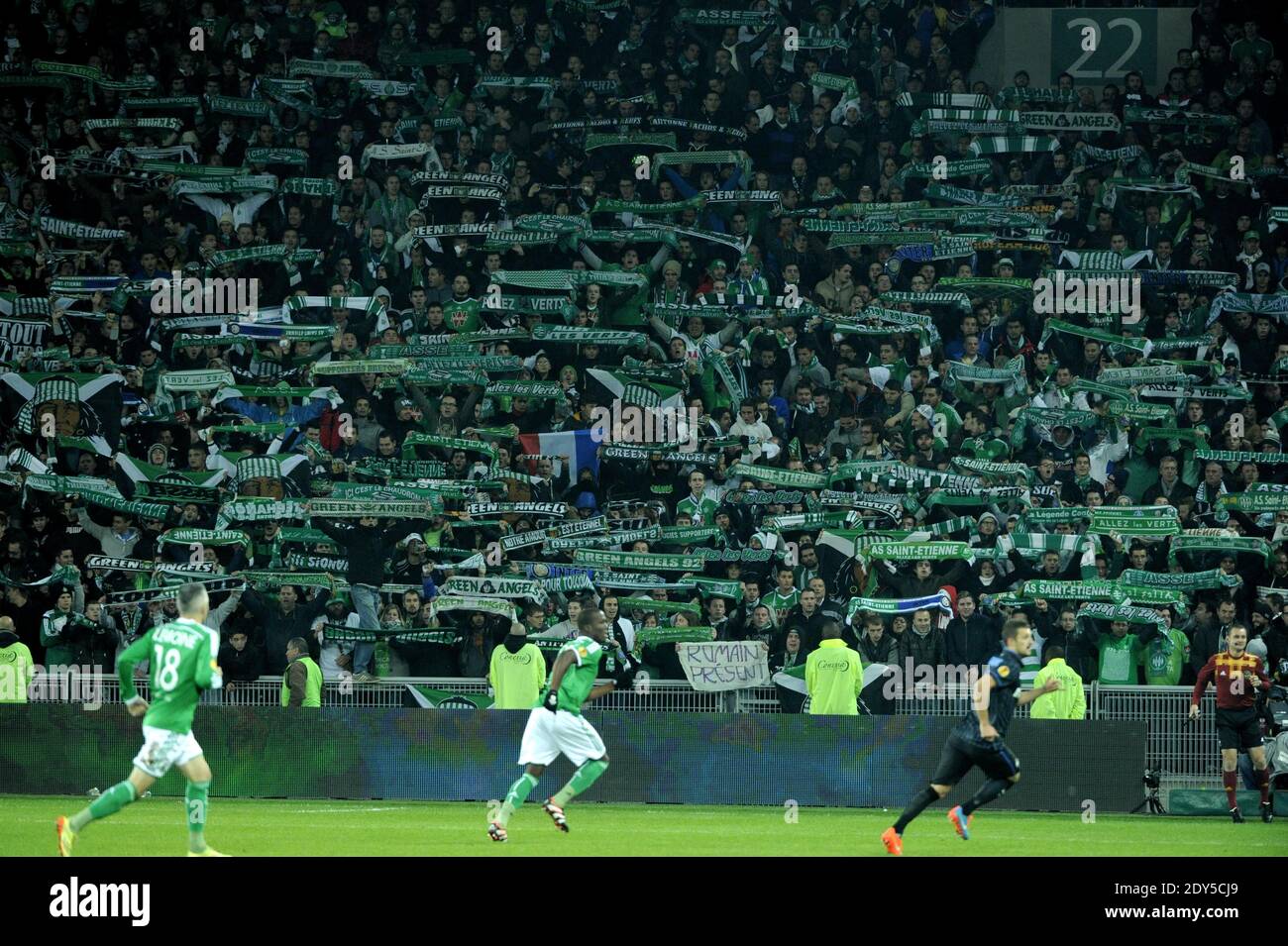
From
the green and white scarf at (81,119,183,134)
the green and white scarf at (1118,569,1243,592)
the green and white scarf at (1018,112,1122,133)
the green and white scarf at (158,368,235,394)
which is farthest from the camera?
the green and white scarf at (81,119,183,134)

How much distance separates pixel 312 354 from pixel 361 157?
3524 mm

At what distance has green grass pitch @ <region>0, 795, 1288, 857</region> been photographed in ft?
50.9

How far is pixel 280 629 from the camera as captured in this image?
23.5 m

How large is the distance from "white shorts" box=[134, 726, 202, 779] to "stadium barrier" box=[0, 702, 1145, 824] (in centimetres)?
724

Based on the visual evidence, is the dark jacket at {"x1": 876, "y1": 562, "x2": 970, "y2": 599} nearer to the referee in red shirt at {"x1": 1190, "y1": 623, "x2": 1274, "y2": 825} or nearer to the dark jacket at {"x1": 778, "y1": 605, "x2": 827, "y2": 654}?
the dark jacket at {"x1": 778, "y1": 605, "x2": 827, "y2": 654}

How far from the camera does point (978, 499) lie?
81.8 feet

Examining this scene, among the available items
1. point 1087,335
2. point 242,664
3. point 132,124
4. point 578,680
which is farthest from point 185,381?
point 1087,335

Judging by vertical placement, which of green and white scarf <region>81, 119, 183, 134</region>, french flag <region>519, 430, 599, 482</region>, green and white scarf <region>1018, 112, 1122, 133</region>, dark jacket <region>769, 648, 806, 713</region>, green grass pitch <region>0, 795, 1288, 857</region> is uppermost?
green and white scarf <region>81, 119, 183, 134</region>

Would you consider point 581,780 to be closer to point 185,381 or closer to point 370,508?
point 370,508

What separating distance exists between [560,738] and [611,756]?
164 inches

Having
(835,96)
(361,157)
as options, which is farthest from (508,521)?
(835,96)

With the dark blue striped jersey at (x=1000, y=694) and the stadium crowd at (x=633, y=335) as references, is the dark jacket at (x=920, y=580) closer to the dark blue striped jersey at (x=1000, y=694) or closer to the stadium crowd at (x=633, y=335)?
the stadium crowd at (x=633, y=335)

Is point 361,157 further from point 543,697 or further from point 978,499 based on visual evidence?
point 543,697

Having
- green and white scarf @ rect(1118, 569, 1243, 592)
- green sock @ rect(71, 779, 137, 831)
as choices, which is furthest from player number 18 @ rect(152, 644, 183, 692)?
green and white scarf @ rect(1118, 569, 1243, 592)
